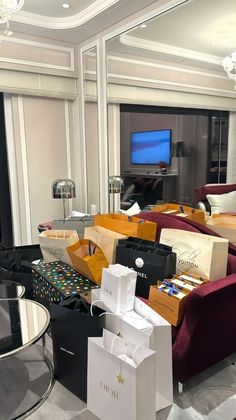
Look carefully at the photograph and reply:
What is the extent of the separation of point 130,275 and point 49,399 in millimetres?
761

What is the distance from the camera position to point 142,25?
2.77 metres

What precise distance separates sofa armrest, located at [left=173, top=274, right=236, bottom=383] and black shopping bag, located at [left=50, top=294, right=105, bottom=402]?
1.35ft

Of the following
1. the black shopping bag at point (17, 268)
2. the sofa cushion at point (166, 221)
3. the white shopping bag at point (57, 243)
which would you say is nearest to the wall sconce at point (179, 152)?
the sofa cushion at point (166, 221)

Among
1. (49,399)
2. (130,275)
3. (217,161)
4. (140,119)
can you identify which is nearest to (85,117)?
(140,119)

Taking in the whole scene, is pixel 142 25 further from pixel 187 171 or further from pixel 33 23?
pixel 187 171

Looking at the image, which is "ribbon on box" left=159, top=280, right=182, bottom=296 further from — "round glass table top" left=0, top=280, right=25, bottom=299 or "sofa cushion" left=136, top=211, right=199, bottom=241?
"round glass table top" left=0, top=280, right=25, bottom=299

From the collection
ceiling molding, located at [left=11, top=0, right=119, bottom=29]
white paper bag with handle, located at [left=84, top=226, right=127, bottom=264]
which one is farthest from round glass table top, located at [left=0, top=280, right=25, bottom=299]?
ceiling molding, located at [left=11, top=0, right=119, bottom=29]

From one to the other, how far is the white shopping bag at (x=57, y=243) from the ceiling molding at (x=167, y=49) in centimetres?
166

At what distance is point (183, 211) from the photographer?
2.72 m

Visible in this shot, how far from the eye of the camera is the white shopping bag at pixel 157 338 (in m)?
1.40

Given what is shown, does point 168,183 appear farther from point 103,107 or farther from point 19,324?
point 19,324

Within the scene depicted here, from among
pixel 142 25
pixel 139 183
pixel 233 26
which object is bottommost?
pixel 139 183

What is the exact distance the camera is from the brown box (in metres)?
1.61

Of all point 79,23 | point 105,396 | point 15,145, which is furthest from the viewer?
point 15,145
